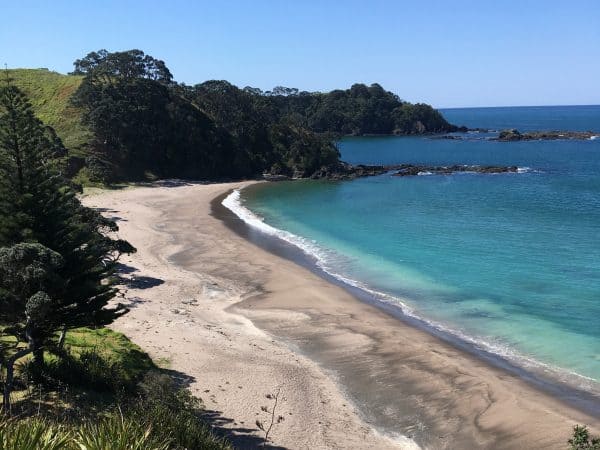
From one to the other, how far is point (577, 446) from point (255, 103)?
262 ft

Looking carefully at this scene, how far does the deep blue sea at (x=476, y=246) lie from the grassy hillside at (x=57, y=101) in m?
20.8

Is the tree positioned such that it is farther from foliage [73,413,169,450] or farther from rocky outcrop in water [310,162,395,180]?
rocky outcrop in water [310,162,395,180]

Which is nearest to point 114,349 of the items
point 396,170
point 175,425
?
point 175,425

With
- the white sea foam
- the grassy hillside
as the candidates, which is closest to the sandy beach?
the white sea foam

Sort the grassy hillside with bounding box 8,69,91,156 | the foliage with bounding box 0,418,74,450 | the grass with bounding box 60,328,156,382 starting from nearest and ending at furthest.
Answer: the foliage with bounding box 0,418,74,450
the grass with bounding box 60,328,156,382
the grassy hillside with bounding box 8,69,91,156

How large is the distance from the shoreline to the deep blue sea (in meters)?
0.15

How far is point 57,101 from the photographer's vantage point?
6944 centimetres

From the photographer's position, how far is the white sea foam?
1759 cm

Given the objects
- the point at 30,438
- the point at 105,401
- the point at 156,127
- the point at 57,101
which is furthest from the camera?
the point at 57,101

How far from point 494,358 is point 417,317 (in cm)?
446

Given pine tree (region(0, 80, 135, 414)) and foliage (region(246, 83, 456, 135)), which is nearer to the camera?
pine tree (region(0, 80, 135, 414))

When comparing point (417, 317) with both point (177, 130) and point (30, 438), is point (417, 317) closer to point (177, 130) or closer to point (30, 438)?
point (30, 438)

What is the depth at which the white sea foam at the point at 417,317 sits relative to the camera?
1759cm

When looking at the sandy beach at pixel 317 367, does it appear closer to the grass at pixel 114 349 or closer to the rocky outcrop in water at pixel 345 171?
the grass at pixel 114 349
